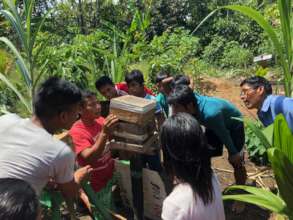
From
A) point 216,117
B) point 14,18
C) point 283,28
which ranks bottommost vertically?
point 216,117

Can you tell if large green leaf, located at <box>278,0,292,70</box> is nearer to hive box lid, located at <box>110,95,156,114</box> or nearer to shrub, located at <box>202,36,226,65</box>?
hive box lid, located at <box>110,95,156,114</box>

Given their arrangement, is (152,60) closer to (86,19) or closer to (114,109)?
(86,19)

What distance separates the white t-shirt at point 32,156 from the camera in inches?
73.8

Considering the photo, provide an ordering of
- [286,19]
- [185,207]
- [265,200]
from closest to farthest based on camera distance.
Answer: [185,207]
[265,200]
[286,19]

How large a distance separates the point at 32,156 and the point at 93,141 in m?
0.97

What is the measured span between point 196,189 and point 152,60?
580 cm

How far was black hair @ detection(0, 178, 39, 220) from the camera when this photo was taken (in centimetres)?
102

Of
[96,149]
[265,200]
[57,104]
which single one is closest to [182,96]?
[96,149]

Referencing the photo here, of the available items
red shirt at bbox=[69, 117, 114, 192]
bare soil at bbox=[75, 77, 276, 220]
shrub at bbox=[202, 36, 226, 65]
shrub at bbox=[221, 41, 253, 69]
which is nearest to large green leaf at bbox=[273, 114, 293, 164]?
red shirt at bbox=[69, 117, 114, 192]

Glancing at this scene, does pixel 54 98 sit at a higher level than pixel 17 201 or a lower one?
higher

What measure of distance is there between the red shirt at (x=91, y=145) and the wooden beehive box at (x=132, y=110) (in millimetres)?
422

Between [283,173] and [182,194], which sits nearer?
[182,194]

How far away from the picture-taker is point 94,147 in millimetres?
2598

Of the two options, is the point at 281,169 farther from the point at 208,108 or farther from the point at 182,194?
the point at 208,108
